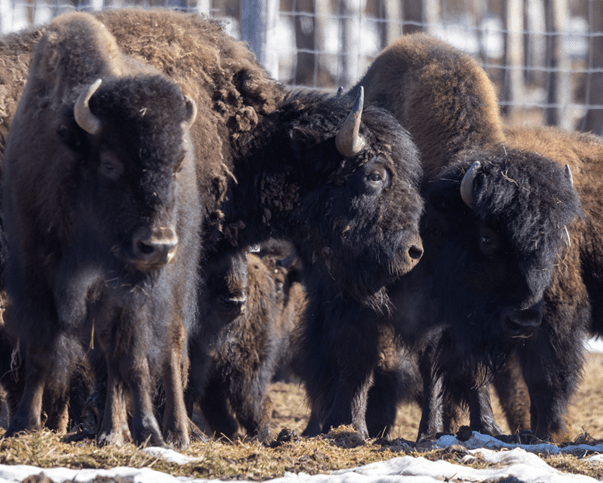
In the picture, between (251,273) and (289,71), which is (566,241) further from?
(289,71)

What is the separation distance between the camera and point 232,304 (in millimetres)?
5750

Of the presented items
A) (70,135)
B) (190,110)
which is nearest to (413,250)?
(190,110)

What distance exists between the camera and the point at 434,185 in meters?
5.54

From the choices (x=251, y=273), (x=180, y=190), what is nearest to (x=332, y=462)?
(x=180, y=190)

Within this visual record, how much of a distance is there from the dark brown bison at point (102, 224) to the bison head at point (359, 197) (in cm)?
92

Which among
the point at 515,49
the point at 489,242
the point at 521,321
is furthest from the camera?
the point at 515,49

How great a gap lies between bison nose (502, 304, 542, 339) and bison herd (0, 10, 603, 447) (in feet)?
0.06

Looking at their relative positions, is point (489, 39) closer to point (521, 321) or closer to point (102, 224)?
point (521, 321)

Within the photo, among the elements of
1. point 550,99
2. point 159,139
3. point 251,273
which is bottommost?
point 251,273

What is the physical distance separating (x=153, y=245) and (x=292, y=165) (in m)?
1.64

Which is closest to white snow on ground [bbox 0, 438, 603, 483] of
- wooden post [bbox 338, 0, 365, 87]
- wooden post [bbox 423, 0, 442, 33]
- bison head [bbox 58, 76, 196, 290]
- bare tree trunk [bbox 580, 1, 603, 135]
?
bison head [bbox 58, 76, 196, 290]

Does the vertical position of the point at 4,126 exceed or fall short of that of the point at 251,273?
it exceeds it

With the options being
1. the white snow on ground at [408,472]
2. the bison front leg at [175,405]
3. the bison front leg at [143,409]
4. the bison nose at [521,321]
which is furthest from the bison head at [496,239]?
the bison front leg at [143,409]

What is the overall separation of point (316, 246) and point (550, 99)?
659cm
